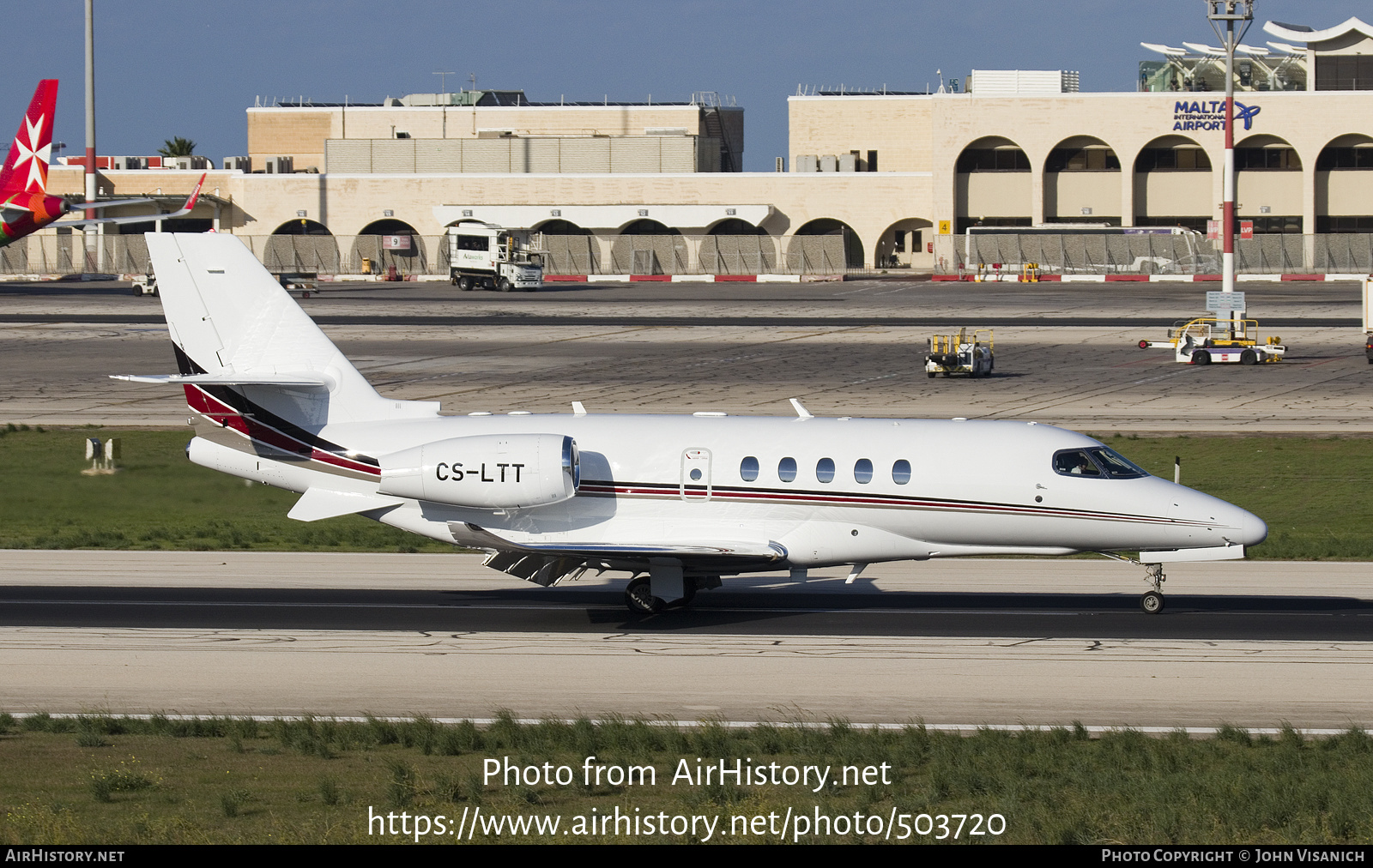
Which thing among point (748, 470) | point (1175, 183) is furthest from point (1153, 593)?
point (1175, 183)

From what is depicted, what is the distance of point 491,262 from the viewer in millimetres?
113188

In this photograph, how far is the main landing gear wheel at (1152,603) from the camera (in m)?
25.0

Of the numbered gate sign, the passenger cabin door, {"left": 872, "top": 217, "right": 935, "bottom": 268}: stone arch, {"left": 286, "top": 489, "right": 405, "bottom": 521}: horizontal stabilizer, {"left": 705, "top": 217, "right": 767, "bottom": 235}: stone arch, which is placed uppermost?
{"left": 705, "top": 217, "right": 767, "bottom": 235}: stone arch

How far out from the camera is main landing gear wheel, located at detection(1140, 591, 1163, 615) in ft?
82.0

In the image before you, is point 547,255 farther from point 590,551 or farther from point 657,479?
point 590,551

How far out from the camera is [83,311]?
9012 centimetres

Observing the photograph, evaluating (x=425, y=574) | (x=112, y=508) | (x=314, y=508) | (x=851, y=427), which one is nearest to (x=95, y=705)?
(x=314, y=508)

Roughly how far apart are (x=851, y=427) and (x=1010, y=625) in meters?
4.07

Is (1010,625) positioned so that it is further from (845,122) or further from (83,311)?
(845,122)

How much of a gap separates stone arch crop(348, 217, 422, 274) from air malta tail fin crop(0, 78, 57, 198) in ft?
153

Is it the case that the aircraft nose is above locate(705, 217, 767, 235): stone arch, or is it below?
below

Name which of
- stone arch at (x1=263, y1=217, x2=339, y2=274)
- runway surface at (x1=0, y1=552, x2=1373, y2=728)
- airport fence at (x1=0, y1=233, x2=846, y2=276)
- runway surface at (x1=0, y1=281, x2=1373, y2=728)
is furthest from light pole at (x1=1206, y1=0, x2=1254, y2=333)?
→ stone arch at (x1=263, y1=217, x2=339, y2=274)

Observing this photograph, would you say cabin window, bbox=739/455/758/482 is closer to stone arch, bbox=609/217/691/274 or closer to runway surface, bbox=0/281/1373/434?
runway surface, bbox=0/281/1373/434

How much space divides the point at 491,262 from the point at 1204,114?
61.4 m
